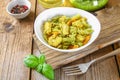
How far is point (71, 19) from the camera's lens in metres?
0.99

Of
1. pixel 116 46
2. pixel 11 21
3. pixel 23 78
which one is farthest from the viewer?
pixel 11 21

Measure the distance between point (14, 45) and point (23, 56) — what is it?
74mm

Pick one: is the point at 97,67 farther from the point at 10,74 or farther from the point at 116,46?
the point at 10,74

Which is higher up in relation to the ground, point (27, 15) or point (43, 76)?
point (27, 15)

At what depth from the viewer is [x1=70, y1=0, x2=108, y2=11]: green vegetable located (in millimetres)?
1080

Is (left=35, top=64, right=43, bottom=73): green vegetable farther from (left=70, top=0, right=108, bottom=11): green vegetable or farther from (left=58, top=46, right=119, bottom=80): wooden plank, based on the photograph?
(left=70, top=0, right=108, bottom=11): green vegetable

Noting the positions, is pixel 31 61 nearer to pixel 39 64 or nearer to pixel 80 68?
pixel 39 64

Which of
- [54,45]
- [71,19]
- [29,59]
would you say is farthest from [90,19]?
[29,59]

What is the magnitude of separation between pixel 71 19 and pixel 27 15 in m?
0.21

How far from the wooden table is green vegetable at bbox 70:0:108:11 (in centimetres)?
3

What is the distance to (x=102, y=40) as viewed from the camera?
962 millimetres

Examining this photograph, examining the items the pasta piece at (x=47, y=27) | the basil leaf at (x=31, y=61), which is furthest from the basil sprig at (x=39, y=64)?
the pasta piece at (x=47, y=27)

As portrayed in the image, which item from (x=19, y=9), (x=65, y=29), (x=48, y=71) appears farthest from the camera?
(x=19, y=9)

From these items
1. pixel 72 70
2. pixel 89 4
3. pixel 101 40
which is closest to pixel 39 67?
pixel 72 70
